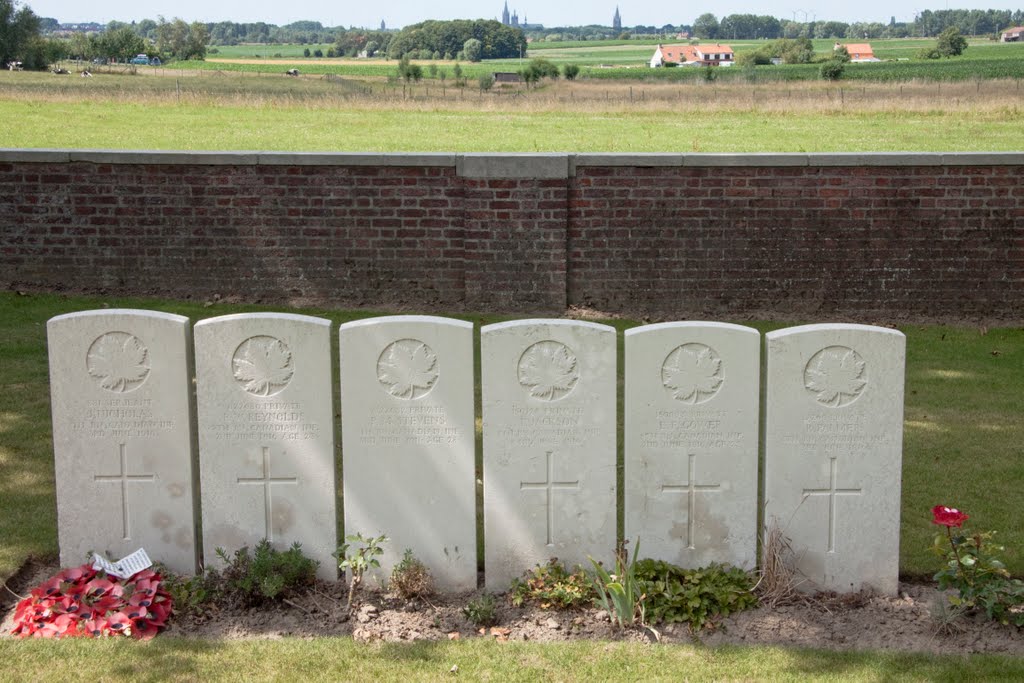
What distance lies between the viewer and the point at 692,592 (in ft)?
16.3

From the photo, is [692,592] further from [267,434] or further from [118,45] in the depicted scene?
[118,45]

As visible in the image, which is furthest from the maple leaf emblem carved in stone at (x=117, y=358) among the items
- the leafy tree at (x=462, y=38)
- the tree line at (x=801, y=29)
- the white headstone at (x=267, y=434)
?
the tree line at (x=801, y=29)

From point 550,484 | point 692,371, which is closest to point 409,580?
point 550,484

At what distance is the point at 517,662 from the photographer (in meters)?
4.56

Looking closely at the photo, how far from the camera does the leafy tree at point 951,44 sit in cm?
8606

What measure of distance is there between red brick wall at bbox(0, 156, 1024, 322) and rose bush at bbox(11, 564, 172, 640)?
6.23m

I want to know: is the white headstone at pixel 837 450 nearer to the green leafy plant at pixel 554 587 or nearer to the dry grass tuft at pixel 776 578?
the dry grass tuft at pixel 776 578

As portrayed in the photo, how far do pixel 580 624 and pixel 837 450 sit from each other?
1366mm

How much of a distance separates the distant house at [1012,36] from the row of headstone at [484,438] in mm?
108669

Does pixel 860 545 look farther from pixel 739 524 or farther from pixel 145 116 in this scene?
pixel 145 116

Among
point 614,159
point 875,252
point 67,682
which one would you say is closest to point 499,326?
point 67,682

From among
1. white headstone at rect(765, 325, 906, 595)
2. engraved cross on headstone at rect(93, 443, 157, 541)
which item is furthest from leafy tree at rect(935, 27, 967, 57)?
engraved cross on headstone at rect(93, 443, 157, 541)

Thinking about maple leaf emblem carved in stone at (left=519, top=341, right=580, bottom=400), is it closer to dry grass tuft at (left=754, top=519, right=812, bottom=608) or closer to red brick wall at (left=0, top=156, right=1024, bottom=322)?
dry grass tuft at (left=754, top=519, right=812, bottom=608)

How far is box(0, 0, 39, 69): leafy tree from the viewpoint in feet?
234
